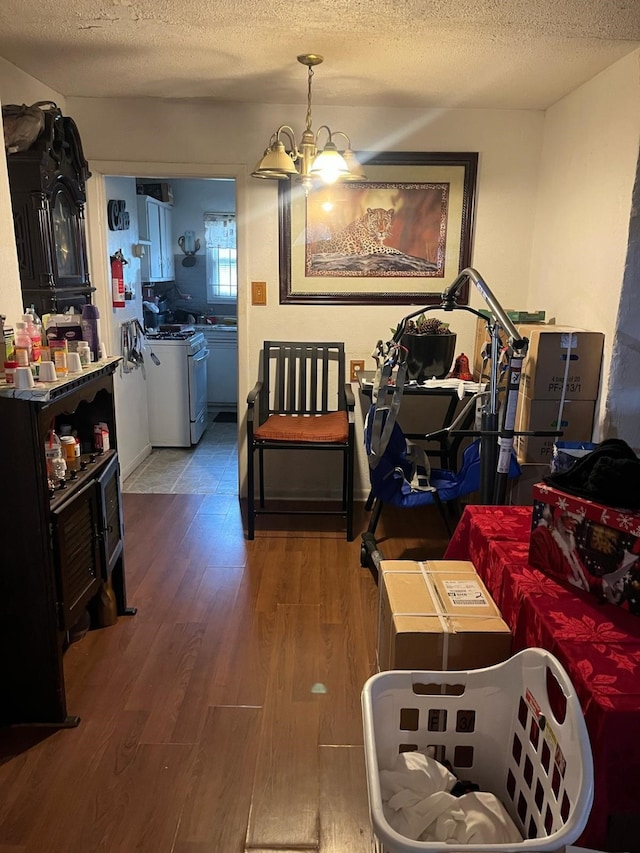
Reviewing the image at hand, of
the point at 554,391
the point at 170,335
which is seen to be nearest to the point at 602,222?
the point at 554,391

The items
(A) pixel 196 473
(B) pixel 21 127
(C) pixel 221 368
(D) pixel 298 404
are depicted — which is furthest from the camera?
(C) pixel 221 368

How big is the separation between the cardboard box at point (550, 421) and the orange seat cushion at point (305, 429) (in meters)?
0.89

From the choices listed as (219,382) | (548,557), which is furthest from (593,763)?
(219,382)

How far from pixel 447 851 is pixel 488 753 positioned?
458 millimetres

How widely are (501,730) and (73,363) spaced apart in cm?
162

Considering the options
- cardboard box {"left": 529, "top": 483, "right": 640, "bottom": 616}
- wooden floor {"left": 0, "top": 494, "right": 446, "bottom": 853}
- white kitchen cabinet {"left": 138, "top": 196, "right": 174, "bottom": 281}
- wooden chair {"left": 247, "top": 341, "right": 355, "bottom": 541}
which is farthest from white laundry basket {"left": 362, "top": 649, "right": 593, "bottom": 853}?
white kitchen cabinet {"left": 138, "top": 196, "right": 174, "bottom": 281}

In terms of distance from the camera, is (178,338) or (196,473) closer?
(196,473)

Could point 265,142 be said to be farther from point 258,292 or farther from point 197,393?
point 197,393

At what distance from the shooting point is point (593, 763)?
1.10 m

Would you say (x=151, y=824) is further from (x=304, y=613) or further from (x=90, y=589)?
(x=304, y=613)

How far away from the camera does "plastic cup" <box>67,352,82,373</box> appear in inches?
79.0

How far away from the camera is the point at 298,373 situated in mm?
3666

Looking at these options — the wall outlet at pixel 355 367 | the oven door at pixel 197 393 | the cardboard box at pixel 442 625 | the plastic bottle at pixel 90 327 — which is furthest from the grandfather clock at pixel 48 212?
the oven door at pixel 197 393

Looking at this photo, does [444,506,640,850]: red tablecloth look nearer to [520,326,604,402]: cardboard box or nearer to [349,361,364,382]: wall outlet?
[520,326,604,402]: cardboard box
